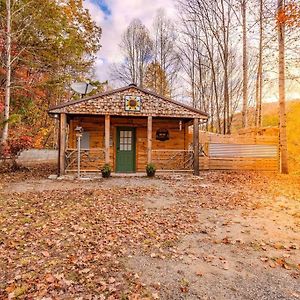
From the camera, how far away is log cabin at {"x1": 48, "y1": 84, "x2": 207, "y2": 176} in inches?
463

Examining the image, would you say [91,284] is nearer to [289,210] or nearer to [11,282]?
[11,282]

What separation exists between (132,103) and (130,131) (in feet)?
7.36

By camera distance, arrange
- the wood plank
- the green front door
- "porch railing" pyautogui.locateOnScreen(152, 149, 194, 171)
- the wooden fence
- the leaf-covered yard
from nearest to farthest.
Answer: the leaf-covered yard < the wood plank < the green front door < "porch railing" pyautogui.locateOnScreen(152, 149, 194, 171) < the wooden fence

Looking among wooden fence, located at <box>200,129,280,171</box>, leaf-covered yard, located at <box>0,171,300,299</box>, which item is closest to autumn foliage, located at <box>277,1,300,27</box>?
wooden fence, located at <box>200,129,280,171</box>

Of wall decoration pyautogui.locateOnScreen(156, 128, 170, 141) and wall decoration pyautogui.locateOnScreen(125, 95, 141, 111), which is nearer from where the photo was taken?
wall decoration pyautogui.locateOnScreen(125, 95, 141, 111)

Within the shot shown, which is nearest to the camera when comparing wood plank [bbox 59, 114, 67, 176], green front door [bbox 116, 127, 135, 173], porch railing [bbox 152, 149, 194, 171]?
wood plank [bbox 59, 114, 67, 176]

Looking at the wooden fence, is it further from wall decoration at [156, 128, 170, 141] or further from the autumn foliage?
the autumn foliage

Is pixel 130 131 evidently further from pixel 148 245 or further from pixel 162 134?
pixel 148 245

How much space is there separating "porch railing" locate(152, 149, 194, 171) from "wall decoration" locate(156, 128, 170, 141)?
71 centimetres

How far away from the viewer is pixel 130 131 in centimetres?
1382

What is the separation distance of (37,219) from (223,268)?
12.6ft

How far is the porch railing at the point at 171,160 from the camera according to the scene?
1395cm

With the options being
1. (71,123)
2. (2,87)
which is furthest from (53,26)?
(71,123)

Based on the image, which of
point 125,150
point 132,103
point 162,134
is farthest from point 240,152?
point 132,103
